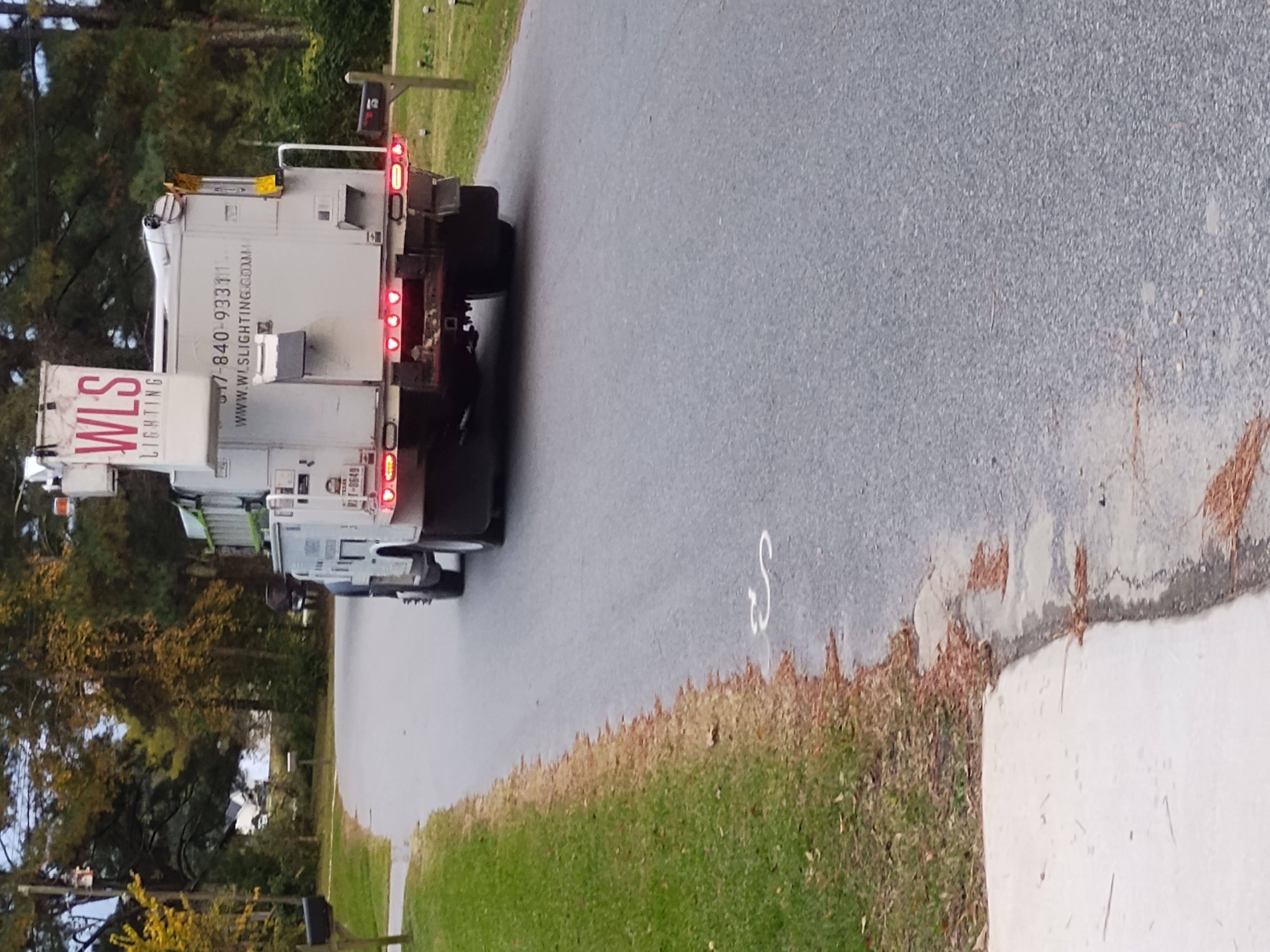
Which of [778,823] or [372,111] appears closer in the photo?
[778,823]

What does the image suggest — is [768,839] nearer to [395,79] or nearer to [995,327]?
[995,327]

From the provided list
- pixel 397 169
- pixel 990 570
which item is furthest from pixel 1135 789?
pixel 397 169

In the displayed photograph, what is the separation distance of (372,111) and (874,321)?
8413 millimetres

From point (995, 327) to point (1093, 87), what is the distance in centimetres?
88

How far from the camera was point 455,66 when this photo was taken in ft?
51.2

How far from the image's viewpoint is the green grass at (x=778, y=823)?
14.2ft

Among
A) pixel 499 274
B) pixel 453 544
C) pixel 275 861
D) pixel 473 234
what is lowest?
pixel 275 861

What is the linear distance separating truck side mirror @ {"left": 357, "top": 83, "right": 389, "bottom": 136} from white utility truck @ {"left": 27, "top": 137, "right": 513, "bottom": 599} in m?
2.28

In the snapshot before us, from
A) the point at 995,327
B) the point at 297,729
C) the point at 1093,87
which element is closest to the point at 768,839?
the point at 995,327

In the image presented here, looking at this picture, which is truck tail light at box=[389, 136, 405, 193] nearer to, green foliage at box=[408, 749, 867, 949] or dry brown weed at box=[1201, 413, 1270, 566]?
green foliage at box=[408, 749, 867, 949]

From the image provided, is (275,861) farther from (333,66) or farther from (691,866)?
(691,866)

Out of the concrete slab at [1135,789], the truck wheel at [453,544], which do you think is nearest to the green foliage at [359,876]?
the truck wheel at [453,544]

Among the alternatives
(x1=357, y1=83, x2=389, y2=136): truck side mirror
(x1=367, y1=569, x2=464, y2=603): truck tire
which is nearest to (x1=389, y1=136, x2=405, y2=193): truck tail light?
(x1=357, y1=83, x2=389, y2=136): truck side mirror

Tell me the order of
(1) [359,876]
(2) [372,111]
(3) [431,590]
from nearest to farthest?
1. (2) [372,111]
2. (3) [431,590]
3. (1) [359,876]
